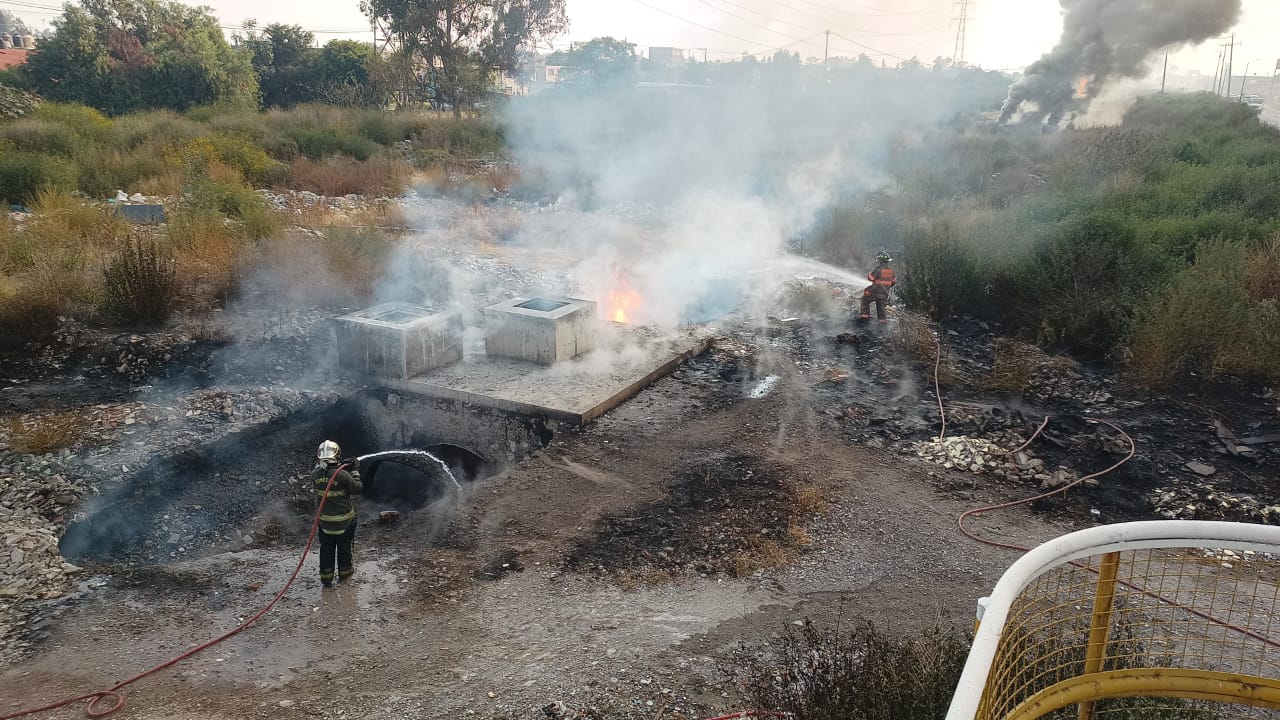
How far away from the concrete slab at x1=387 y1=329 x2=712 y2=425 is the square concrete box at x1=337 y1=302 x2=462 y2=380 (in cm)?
14

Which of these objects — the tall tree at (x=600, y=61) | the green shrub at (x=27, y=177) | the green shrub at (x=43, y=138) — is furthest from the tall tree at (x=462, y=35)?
the green shrub at (x=27, y=177)

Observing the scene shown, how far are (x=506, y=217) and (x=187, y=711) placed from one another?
1346 centimetres

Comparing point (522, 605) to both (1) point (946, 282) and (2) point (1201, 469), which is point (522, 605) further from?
(1) point (946, 282)

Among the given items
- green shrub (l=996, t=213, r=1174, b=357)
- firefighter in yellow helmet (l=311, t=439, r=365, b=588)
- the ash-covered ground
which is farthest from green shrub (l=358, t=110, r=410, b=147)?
firefighter in yellow helmet (l=311, t=439, r=365, b=588)

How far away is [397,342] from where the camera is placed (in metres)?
7.65

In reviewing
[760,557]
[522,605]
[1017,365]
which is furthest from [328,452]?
[1017,365]

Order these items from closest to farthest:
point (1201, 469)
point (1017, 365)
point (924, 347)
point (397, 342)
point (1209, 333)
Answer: point (1201, 469) → point (397, 342) → point (1209, 333) → point (1017, 365) → point (924, 347)

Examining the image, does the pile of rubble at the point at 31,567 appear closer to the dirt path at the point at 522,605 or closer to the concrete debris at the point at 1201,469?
A: the dirt path at the point at 522,605

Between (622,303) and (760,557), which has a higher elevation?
(622,303)

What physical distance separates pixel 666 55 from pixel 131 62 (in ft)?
68.7

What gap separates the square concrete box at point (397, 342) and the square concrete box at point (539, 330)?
0.39 m

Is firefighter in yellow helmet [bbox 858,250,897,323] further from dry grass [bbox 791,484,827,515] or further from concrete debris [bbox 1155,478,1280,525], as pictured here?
dry grass [bbox 791,484,827,515]

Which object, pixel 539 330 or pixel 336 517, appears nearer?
pixel 336 517

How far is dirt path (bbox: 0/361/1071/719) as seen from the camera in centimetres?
404
